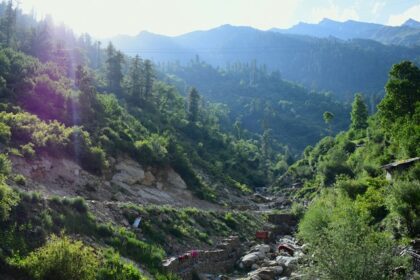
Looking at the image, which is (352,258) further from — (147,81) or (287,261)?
(147,81)

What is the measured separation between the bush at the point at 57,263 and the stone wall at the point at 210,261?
7850mm

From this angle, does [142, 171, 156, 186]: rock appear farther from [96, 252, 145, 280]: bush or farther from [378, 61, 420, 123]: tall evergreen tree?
[378, 61, 420, 123]: tall evergreen tree

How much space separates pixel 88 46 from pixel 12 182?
177m

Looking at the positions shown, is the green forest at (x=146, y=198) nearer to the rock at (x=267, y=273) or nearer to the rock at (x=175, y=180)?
the rock at (x=175, y=180)

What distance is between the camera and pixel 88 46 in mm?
191875

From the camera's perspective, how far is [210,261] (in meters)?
27.6

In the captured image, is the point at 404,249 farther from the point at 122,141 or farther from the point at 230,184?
the point at 230,184

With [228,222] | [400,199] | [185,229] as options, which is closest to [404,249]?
[400,199]

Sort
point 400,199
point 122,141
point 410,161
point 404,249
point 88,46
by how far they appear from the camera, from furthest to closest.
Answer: point 88,46, point 122,141, point 410,161, point 400,199, point 404,249

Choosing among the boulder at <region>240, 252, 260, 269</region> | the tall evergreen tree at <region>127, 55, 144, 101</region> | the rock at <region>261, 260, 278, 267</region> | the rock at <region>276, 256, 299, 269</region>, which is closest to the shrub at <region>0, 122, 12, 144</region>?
the boulder at <region>240, 252, 260, 269</region>

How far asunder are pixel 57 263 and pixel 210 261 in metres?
14.4

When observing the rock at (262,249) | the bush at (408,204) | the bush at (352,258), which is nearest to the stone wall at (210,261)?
the rock at (262,249)

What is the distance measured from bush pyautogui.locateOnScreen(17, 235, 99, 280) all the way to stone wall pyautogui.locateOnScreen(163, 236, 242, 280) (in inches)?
309

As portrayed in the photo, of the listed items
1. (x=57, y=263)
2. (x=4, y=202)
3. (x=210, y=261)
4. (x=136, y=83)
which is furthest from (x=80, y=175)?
(x=136, y=83)
